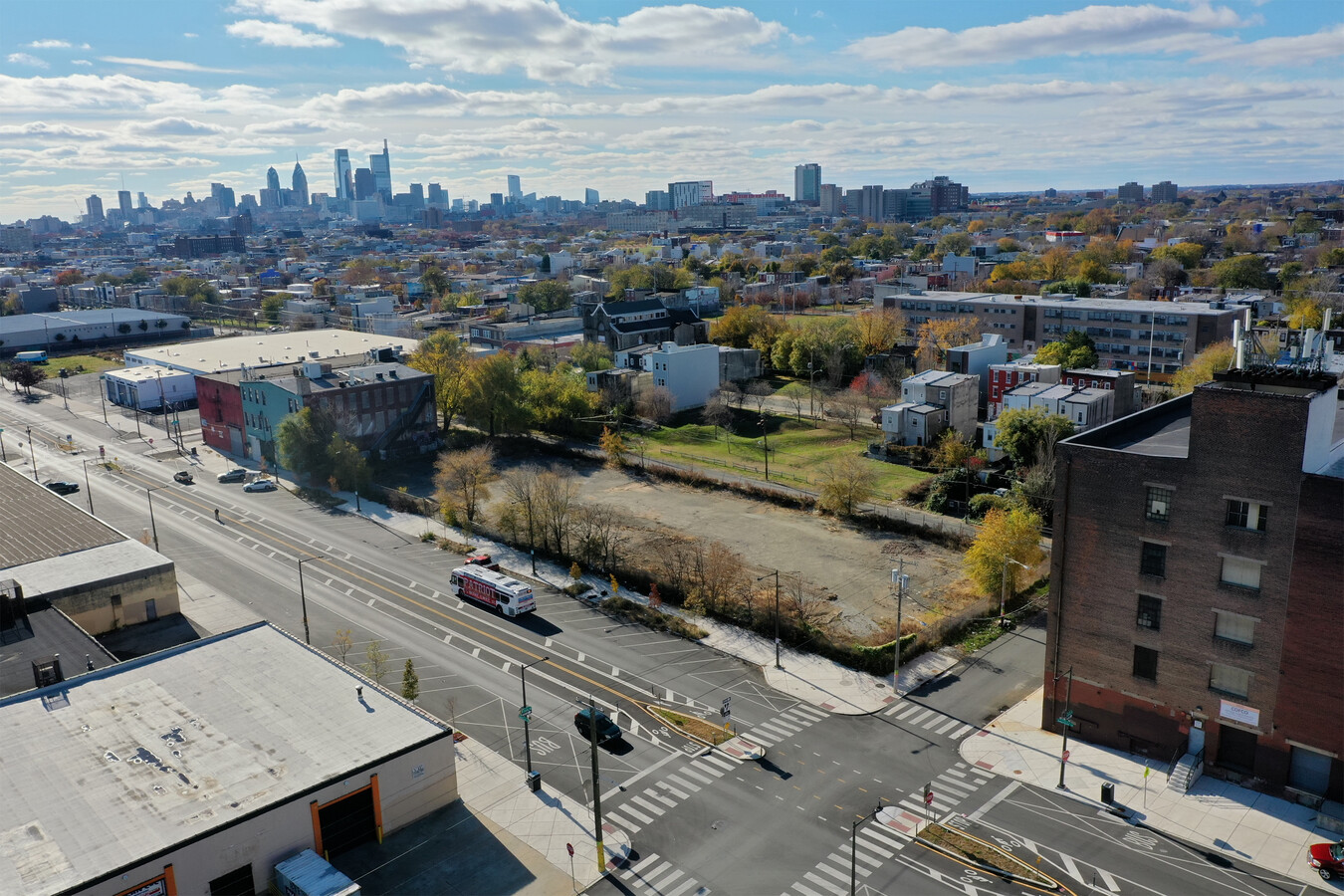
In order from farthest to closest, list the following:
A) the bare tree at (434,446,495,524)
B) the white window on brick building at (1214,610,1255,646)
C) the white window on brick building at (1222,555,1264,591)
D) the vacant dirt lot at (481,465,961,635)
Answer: the bare tree at (434,446,495,524) < the vacant dirt lot at (481,465,961,635) < the white window on brick building at (1214,610,1255,646) < the white window on brick building at (1222,555,1264,591)

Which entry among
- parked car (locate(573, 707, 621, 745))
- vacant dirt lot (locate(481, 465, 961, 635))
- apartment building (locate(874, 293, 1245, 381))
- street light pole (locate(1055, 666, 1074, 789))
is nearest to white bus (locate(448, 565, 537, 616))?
parked car (locate(573, 707, 621, 745))

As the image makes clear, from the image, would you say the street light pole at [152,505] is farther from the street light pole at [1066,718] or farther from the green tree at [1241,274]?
the green tree at [1241,274]

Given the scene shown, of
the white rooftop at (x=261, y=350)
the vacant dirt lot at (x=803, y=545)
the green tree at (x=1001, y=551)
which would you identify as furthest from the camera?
the white rooftop at (x=261, y=350)

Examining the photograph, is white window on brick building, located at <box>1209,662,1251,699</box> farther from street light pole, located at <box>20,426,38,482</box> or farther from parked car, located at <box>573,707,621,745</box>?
street light pole, located at <box>20,426,38,482</box>

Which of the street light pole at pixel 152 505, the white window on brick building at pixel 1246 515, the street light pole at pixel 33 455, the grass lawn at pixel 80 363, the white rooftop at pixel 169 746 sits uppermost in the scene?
the white window on brick building at pixel 1246 515

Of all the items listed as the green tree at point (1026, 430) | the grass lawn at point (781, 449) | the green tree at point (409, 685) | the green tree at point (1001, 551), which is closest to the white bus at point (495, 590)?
the green tree at point (409, 685)

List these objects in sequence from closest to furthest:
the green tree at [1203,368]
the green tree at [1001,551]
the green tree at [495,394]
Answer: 1. the green tree at [1001,551]
2. the green tree at [1203,368]
3. the green tree at [495,394]

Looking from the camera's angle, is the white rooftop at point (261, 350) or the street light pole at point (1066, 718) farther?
the white rooftop at point (261, 350)
